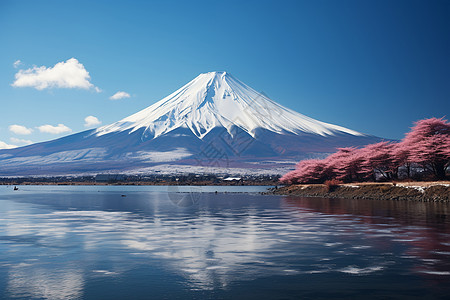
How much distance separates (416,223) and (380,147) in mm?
55043

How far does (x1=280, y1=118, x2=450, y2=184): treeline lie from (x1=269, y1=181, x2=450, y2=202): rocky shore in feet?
18.4

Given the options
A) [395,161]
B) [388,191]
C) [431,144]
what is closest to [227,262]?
[388,191]

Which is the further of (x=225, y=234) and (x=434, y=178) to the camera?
(x=434, y=178)

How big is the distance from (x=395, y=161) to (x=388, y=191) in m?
12.5

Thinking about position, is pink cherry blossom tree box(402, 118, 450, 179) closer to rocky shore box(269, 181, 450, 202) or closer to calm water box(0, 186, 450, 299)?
rocky shore box(269, 181, 450, 202)

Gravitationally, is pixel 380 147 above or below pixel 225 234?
above

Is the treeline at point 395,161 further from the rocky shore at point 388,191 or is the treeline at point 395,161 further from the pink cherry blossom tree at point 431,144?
the rocky shore at point 388,191

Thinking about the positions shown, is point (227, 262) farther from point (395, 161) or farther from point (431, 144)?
point (395, 161)

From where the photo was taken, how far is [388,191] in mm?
61031

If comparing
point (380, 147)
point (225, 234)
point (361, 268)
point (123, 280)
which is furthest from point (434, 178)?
point (123, 280)

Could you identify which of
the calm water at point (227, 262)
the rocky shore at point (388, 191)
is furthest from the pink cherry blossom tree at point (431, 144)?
the calm water at point (227, 262)

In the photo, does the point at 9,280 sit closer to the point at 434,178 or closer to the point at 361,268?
the point at 361,268

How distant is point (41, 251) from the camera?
17.9 m

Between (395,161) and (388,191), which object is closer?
(388,191)
